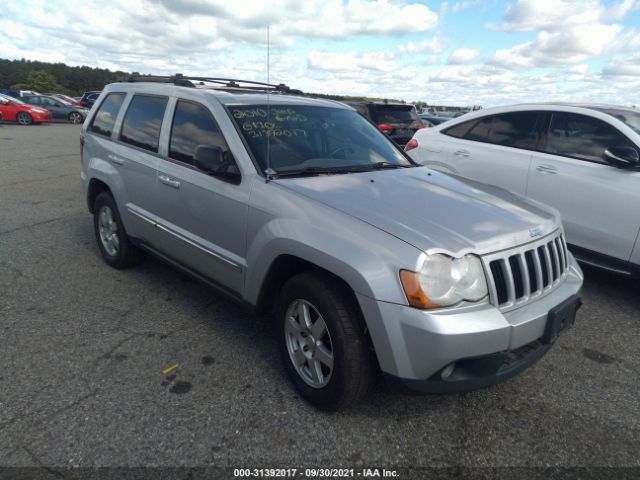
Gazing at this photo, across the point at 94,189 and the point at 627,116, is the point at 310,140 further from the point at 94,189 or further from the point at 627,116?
the point at 627,116

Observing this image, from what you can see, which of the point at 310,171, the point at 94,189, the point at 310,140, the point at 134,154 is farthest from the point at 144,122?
the point at 310,171

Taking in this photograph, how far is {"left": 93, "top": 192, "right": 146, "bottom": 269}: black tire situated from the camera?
455cm

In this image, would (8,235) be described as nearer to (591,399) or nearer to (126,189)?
(126,189)

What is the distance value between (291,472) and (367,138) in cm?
260

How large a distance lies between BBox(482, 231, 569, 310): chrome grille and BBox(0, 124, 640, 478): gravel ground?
750mm

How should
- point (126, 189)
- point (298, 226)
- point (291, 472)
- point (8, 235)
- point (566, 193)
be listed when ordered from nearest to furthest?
point (291, 472) → point (298, 226) → point (126, 189) → point (566, 193) → point (8, 235)

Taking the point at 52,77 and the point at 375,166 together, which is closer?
the point at 375,166

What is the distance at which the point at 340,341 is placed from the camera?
8.11ft

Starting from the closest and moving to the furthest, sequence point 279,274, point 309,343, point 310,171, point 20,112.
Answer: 1. point 309,343
2. point 279,274
3. point 310,171
4. point 20,112

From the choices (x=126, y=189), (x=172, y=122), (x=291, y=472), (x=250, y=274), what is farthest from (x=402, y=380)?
(x=126, y=189)

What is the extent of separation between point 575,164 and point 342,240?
331 cm

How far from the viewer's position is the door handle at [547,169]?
4.85m

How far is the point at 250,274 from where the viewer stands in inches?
120

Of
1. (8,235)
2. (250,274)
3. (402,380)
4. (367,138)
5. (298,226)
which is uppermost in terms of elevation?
(367,138)
